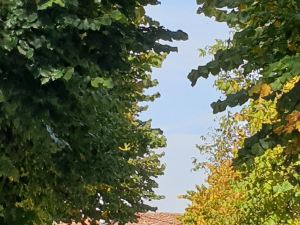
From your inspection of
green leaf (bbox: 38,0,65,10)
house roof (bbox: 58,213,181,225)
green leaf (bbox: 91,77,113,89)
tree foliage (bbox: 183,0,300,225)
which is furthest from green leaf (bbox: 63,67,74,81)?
house roof (bbox: 58,213,181,225)

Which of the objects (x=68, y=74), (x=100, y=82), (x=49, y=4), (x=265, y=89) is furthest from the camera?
(x=100, y=82)

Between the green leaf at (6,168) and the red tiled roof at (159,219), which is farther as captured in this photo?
the red tiled roof at (159,219)

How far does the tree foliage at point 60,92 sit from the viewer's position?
9.34 m

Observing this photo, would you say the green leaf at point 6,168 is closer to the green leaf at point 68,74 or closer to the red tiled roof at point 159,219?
the green leaf at point 68,74

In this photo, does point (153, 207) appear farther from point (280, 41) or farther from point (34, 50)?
point (280, 41)

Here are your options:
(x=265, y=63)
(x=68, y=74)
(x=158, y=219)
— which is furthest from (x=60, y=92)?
(x=158, y=219)

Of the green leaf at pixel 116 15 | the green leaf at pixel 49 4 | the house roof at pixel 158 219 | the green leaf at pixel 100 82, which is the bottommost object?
the green leaf at pixel 100 82

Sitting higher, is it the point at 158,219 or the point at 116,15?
the point at 158,219

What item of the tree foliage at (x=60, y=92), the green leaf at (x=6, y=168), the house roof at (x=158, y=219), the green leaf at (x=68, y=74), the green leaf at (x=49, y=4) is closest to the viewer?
the green leaf at (x=49, y=4)

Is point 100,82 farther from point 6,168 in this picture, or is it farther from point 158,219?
point 158,219

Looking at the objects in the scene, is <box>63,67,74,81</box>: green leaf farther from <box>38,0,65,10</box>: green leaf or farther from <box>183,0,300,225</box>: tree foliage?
<box>183,0,300,225</box>: tree foliage

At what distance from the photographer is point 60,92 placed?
974 cm

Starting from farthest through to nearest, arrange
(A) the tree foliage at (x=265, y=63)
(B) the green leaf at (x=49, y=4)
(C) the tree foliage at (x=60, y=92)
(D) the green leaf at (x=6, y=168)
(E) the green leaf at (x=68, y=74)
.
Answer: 1. (D) the green leaf at (x=6, y=168)
2. (C) the tree foliage at (x=60, y=92)
3. (E) the green leaf at (x=68, y=74)
4. (B) the green leaf at (x=49, y=4)
5. (A) the tree foliage at (x=265, y=63)

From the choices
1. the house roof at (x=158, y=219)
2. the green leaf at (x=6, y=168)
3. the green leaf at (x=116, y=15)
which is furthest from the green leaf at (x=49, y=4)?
the house roof at (x=158, y=219)
